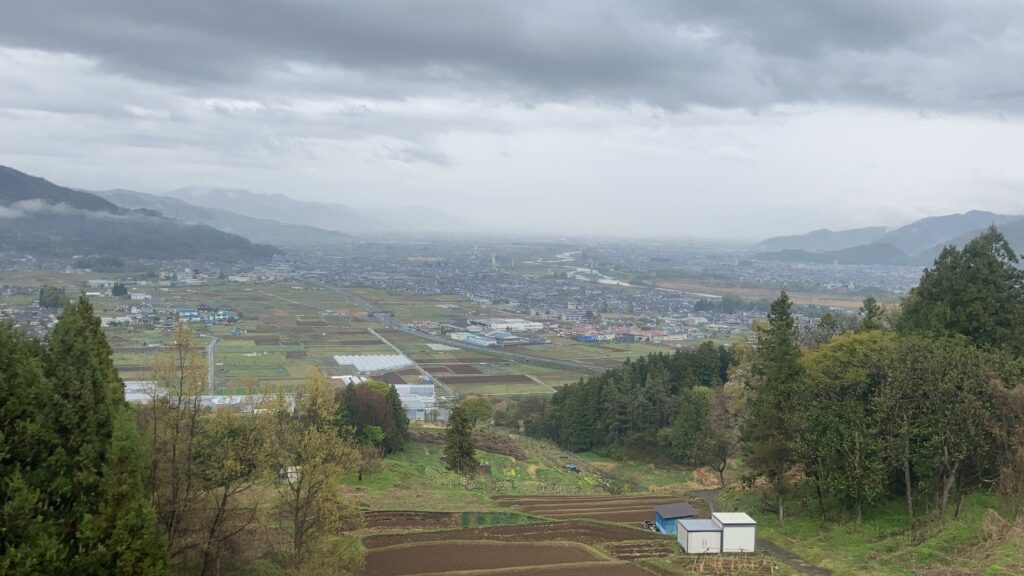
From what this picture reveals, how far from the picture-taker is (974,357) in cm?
1812

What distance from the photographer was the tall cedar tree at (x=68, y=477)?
29.6 feet

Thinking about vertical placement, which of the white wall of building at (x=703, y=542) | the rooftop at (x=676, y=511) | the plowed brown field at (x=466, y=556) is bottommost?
the plowed brown field at (x=466, y=556)

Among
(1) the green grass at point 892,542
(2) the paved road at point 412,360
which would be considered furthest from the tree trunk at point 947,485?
(2) the paved road at point 412,360

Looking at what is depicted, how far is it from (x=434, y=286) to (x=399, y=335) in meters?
53.3

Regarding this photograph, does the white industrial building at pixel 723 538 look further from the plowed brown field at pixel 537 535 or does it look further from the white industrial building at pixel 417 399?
the white industrial building at pixel 417 399

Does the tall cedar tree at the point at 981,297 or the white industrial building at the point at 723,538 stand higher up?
the tall cedar tree at the point at 981,297

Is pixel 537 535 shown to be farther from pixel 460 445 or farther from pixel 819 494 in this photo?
pixel 460 445

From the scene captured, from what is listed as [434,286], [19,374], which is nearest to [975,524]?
[19,374]

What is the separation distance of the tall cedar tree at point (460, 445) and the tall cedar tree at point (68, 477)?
→ 1794 cm

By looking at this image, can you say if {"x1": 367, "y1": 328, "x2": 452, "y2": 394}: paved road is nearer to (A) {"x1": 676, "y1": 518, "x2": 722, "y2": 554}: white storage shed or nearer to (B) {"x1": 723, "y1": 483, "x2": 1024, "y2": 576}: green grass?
(B) {"x1": 723, "y1": 483, "x2": 1024, "y2": 576}: green grass

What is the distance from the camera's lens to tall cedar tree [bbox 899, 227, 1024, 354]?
2209 cm

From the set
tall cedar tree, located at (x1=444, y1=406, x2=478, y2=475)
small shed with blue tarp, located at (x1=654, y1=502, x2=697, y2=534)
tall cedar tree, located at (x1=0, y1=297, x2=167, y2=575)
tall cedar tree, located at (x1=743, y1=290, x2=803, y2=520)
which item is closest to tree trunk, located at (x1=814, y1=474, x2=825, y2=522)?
tall cedar tree, located at (x1=743, y1=290, x2=803, y2=520)

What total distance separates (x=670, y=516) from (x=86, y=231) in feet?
580

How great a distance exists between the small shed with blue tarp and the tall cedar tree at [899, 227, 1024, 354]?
980 centimetres
